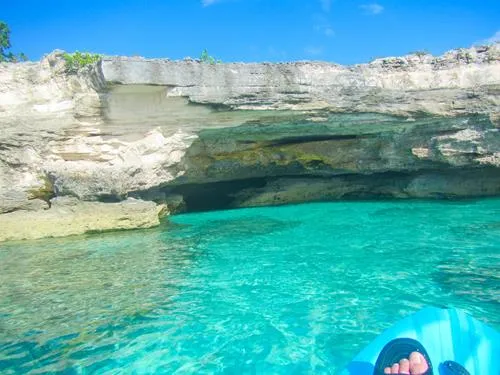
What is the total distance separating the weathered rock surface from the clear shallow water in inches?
24.2

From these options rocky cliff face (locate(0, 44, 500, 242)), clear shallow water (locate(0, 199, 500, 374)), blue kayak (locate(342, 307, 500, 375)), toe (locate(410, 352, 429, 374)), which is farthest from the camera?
rocky cliff face (locate(0, 44, 500, 242))

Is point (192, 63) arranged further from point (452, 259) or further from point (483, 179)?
point (483, 179)

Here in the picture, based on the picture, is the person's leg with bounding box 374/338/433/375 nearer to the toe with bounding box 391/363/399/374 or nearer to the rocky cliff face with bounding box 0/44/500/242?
the toe with bounding box 391/363/399/374

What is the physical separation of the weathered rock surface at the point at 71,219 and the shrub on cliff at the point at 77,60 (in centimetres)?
305

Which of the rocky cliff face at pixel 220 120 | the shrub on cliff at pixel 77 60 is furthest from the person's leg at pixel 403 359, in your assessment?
the shrub on cliff at pixel 77 60

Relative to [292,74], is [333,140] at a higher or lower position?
lower

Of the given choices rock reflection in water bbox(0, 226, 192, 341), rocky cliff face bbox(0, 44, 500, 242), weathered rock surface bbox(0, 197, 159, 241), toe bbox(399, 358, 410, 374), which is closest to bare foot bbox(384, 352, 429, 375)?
toe bbox(399, 358, 410, 374)

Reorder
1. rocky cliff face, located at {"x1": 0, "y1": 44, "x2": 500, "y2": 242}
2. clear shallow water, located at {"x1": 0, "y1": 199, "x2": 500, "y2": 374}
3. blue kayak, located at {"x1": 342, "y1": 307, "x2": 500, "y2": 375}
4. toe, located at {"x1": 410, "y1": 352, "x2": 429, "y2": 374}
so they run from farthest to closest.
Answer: rocky cliff face, located at {"x1": 0, "y1": 44, "x2": 500, "y2": 242} < clear shallow water, located at {"x1": 0, "y1": 199, "x2": 500, "y2": 374} < blue kayak, located at {"x1": 342, "y1": 307, "x2": 500, "y2": 375} < toe, located at {"x1": 410, "y1": 352, "x2": 429, "y2": 374}

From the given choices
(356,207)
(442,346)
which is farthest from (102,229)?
(442,346)

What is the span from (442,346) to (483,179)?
1133 cm

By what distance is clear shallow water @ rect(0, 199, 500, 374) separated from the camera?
142 inches

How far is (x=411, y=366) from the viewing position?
8.79 ft

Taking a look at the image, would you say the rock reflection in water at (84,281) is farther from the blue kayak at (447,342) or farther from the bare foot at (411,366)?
the bare foot at (411,366)

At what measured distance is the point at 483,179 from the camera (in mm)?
12539
